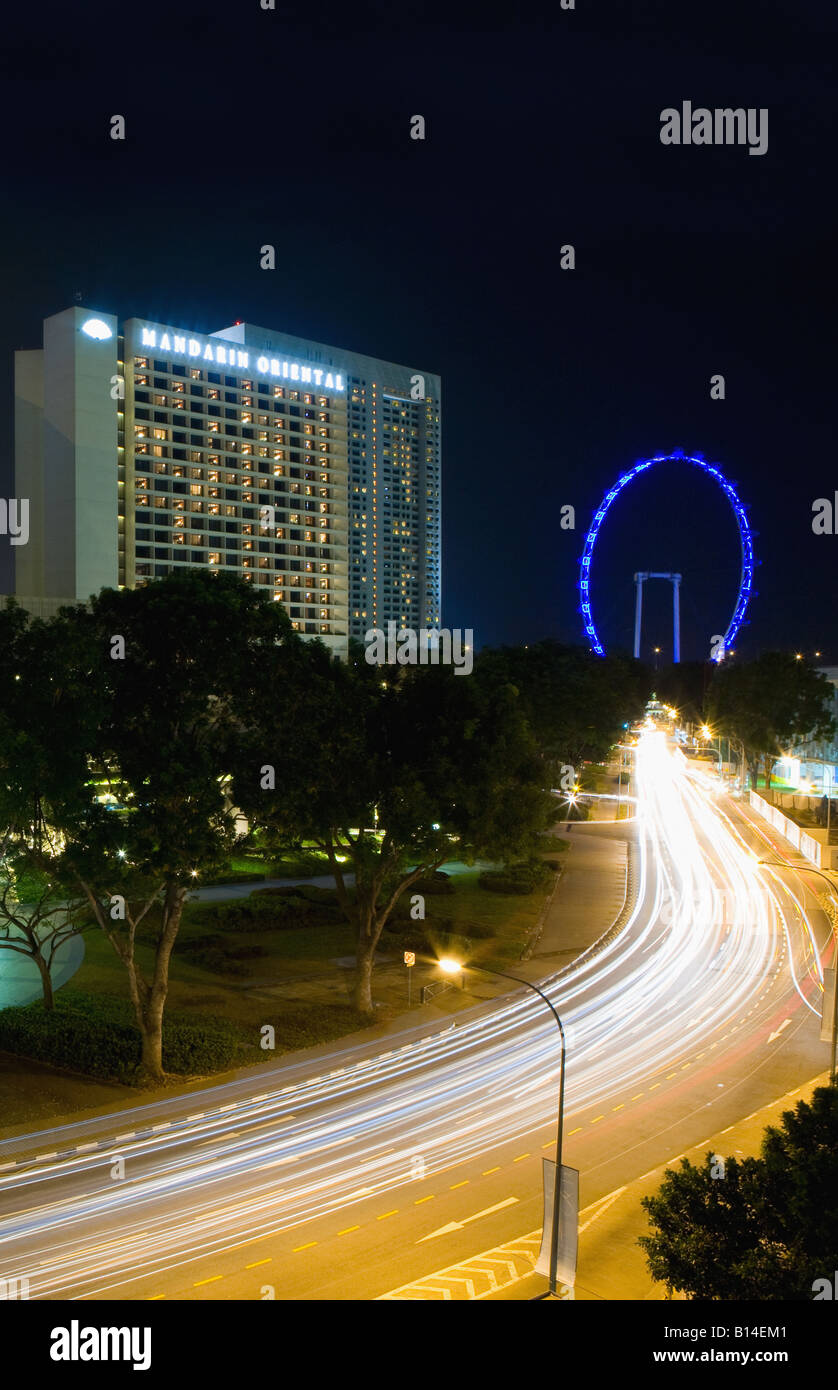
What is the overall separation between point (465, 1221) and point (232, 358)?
6482 inches

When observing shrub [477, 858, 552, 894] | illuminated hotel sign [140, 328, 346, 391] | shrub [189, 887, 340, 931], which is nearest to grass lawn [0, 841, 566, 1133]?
shrub [189, 887, 340, 931]

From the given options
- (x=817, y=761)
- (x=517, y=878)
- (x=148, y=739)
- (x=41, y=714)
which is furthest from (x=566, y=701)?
(x=41, y=714)

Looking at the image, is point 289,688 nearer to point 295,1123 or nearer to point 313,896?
point 295,1123

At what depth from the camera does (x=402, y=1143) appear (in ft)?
84.2

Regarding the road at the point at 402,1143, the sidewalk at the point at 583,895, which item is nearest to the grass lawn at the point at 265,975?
the sidewalk at the point at 583,895

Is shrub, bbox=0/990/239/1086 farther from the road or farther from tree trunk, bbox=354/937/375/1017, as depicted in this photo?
tree trunk, bbox=354/937/375/1017

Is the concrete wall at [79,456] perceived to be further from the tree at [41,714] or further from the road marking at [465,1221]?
the road marking at [465,1221]

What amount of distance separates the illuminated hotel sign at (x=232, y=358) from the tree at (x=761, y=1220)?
163 meters

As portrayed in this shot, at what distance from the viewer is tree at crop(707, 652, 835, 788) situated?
10012cm

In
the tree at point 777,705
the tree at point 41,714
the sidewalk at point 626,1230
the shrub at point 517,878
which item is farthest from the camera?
the tree at point 777,705

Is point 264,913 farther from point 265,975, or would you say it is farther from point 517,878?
point 517,878

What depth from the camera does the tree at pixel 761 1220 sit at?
12.6 meters

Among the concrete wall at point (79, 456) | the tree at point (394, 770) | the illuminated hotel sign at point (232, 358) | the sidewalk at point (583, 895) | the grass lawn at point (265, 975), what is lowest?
the sidewalk at point (583, 895)
